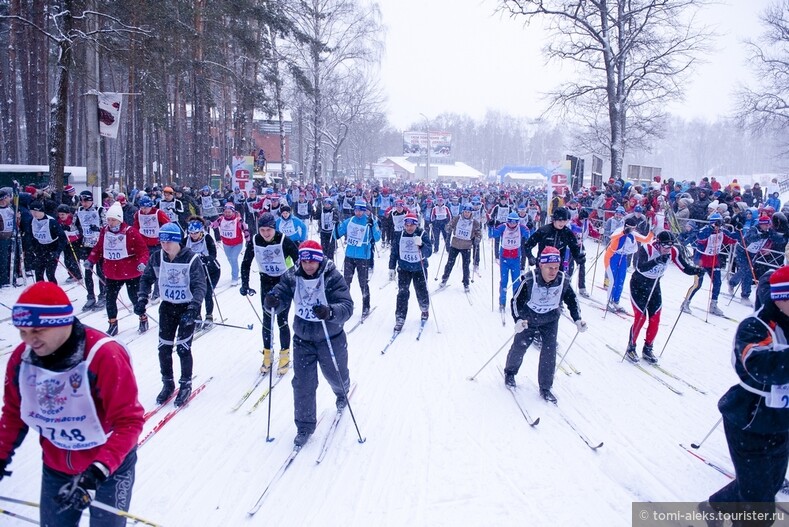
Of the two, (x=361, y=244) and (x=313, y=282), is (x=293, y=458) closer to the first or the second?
(x=313, y=282)

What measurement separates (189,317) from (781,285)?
5029 millimetres

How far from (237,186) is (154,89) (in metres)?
4.41

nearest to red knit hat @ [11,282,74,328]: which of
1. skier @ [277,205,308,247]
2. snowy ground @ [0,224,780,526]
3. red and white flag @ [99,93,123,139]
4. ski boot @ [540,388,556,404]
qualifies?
snowy ground @ [0,224,780,526]

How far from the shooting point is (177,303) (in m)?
5.20

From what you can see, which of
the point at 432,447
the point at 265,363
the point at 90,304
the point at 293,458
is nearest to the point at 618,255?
the point at 432,447

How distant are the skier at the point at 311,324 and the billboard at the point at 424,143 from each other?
67.8m

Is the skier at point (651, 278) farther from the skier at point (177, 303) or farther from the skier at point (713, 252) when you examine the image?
the skier at point (177, 303)

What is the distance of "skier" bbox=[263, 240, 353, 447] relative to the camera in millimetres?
4457

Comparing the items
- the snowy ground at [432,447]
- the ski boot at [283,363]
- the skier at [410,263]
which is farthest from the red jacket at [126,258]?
the skier at [410,263]

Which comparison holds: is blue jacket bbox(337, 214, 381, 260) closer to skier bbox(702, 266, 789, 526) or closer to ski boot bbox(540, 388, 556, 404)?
ski boot bbox(540, 388, 556, 404)

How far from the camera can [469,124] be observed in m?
114

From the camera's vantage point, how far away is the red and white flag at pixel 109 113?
12.1m

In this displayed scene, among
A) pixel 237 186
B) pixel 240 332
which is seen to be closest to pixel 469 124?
pixel 237 186

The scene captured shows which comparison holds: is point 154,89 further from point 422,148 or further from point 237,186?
point 422,148
